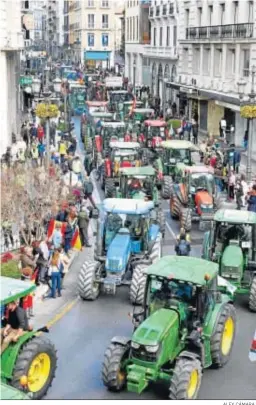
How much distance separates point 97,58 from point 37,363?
99333 mm

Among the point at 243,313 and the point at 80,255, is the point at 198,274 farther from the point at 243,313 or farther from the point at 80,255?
the point at 80,255

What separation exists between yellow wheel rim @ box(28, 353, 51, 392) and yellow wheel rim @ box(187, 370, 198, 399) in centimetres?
246

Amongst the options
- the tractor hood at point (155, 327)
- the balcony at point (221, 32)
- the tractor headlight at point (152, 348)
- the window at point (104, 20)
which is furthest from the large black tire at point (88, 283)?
the window at point (104, 20)

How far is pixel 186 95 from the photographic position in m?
52.3

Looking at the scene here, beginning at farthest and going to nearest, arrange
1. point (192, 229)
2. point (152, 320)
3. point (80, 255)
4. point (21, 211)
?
1. point (192, 229)
2. point (80, 255)
3. point (21, 211)
4. point (152, 320)

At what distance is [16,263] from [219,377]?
696cm

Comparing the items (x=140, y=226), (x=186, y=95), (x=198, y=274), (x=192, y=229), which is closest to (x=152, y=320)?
(x=198, y=274)

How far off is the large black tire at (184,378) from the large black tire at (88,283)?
18.2 feet

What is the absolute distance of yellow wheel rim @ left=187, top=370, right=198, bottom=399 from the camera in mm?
11688

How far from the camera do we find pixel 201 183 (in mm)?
24672

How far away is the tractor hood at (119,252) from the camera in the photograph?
17203mm

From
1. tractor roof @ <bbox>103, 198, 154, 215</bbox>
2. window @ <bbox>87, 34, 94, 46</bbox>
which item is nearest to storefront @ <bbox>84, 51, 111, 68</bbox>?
window @ <bbox>87, 34, 94, 46</bbox>

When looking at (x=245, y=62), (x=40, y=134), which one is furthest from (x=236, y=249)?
(x=245, y=62)

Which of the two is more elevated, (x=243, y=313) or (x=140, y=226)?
(x=140, y=226)
